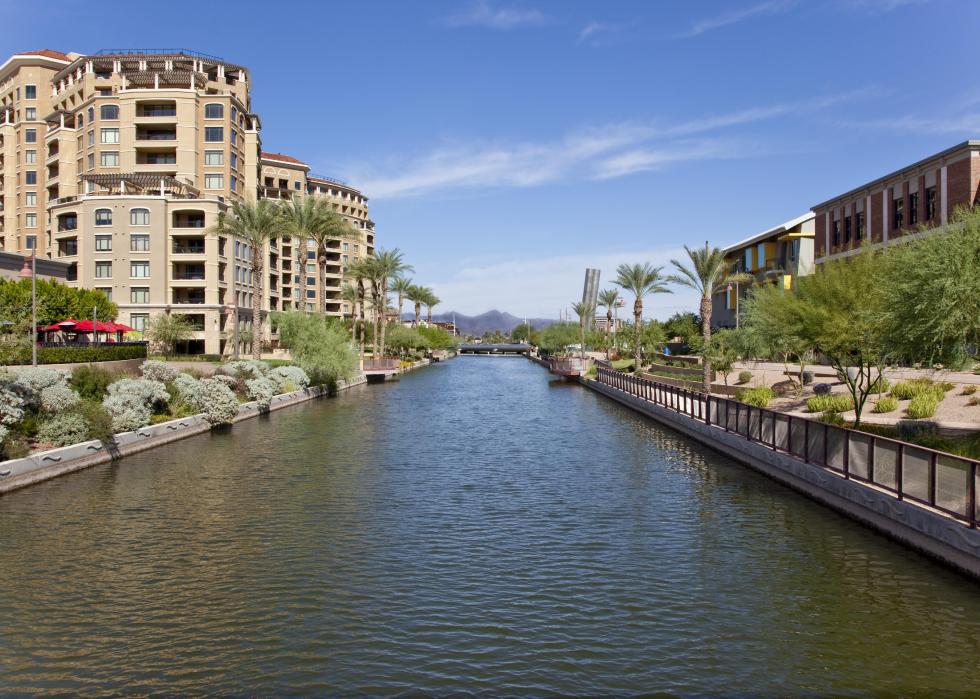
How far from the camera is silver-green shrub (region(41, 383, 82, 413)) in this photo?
2542 cm

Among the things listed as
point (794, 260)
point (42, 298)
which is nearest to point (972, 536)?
point (42, 298)

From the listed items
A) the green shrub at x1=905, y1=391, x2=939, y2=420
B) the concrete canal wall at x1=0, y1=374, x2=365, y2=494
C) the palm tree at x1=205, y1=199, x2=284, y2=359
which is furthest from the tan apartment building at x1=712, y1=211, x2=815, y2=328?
the concrete canal wall at x1=0, y1=374, x2=365, y2=494

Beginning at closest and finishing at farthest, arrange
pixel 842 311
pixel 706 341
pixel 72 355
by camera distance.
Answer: pixel 842 311 < pixel 72 355 < pixel 706 341

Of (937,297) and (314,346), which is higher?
(937,297)

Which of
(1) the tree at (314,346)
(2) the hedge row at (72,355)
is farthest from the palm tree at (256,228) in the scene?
(2) the hedge row at (72,355)

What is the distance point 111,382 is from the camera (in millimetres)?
31188

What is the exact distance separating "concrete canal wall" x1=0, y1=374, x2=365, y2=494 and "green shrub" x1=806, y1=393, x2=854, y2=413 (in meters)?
28.1

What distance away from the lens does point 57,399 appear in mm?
25547

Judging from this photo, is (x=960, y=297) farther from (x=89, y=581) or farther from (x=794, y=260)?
(x=794, y=260)

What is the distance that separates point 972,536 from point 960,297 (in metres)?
7.72

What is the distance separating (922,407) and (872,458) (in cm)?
1764

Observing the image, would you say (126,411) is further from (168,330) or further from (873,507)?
(168,330)

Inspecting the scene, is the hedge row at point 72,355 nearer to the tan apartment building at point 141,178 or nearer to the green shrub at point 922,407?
the tan apartment building at point 141,178

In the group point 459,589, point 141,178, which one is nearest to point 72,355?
point 459,589
